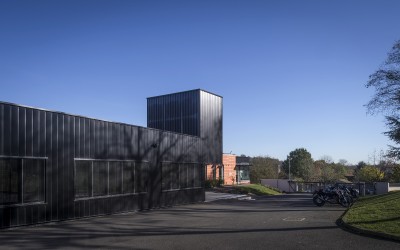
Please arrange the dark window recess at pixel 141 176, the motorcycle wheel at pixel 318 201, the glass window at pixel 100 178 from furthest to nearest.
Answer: the motorcycle wheel at pixel 318 201 → the dark window recess at pixel 141 176 → the glass window at pixel 100 178

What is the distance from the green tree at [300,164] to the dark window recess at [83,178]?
49851mm

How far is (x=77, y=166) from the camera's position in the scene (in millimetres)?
15312

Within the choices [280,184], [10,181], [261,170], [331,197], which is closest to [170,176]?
[331,197]

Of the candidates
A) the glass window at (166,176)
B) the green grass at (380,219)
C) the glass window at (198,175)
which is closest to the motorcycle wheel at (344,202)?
the green grass at (380,219)

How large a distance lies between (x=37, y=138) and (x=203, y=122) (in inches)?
713

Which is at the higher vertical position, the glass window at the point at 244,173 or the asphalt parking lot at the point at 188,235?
the asphalt parking lot at the point at 188,235

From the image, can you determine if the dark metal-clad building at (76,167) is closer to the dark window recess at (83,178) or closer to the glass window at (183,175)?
the dark window recess at (83,178)

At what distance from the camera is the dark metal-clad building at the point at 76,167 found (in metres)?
12.7

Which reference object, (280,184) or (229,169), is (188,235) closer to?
(229,169)

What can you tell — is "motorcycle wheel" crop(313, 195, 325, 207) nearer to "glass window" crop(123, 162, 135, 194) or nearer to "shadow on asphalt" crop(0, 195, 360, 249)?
"shadow on asphalt" crop(0, 195, 360, 249)

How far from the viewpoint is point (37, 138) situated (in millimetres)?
13578

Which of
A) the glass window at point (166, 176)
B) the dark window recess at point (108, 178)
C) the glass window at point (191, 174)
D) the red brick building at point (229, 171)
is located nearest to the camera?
the dark window recess at point (108, 178)

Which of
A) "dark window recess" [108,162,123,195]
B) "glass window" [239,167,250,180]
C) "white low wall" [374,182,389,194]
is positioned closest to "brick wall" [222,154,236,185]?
"glass window" [239,167,250,180]

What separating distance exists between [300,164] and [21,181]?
58.7m
